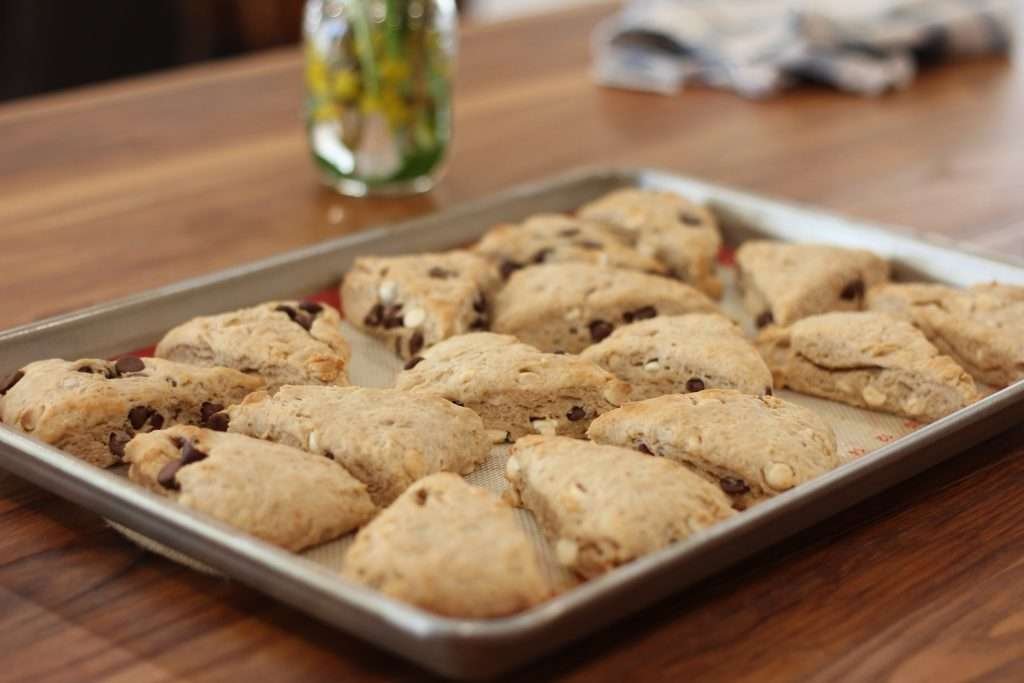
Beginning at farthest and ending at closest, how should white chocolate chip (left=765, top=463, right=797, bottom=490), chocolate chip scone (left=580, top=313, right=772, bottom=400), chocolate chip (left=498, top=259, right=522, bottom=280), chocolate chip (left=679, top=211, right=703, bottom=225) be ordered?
chocolate chip (left=679, top=211, right=703, bottom=225) < chocolate chip (left=498, top=259, right=522, bottom=280) < chocolate chip scone (left=580, top=313, right=772, bottom=400) < white chocolate chip (left=765, top=463, right=797, bottom=490)

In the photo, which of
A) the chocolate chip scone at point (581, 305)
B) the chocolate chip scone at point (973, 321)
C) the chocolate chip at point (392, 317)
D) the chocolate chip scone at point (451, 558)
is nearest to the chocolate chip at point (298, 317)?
the chocolate chip at point (392, 317)

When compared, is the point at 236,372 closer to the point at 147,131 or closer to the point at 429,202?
the point at 429,202

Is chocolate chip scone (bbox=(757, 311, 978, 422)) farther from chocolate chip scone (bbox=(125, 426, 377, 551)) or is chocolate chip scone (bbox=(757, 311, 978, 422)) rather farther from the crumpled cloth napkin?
the crumpled cloth napkin

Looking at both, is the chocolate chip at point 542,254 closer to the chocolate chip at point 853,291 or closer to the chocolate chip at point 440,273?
the chocolate chip at point 440,273

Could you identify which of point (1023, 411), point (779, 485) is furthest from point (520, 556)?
point (1023, 411)

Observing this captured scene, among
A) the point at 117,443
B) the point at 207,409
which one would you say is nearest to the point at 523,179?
the point at 207,409

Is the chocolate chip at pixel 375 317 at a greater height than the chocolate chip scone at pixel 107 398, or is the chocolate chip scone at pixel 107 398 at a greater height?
the chocolate chip scone at pixel 107 398

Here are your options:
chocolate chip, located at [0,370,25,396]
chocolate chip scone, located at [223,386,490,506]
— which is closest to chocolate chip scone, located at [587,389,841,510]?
chocolate chip scone, located at [223,386,490,506]

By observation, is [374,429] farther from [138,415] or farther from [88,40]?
[88,40]
